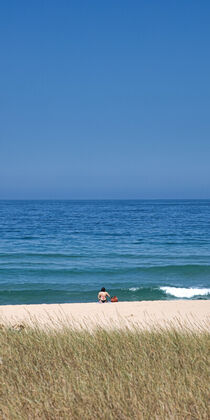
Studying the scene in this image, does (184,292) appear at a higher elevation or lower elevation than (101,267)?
lower

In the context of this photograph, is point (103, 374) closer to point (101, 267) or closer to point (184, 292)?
point (184, 292)

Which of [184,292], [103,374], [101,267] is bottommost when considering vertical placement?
[184,292]

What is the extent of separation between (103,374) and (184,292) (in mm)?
16323

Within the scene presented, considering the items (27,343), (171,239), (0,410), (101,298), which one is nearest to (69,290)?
(101,298)

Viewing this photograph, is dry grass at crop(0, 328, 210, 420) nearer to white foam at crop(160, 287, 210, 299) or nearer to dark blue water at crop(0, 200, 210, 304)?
dark blue water at crop(0, 200, 210, 304)

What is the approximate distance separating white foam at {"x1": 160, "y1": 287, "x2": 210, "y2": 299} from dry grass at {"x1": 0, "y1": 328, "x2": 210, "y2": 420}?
44.5ft

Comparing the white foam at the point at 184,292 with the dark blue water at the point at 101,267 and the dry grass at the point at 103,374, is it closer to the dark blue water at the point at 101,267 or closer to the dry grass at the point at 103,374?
the dark blue water at the point at 101,267

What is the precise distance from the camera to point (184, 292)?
72.2 feet

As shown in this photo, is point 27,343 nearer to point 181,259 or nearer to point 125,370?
point 125,370

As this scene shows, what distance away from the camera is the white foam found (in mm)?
21453

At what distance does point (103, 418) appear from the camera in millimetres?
5312

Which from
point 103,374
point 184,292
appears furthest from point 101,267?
→ point 103,374

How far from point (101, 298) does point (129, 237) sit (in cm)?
2798

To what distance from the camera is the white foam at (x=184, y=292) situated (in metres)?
21.5
